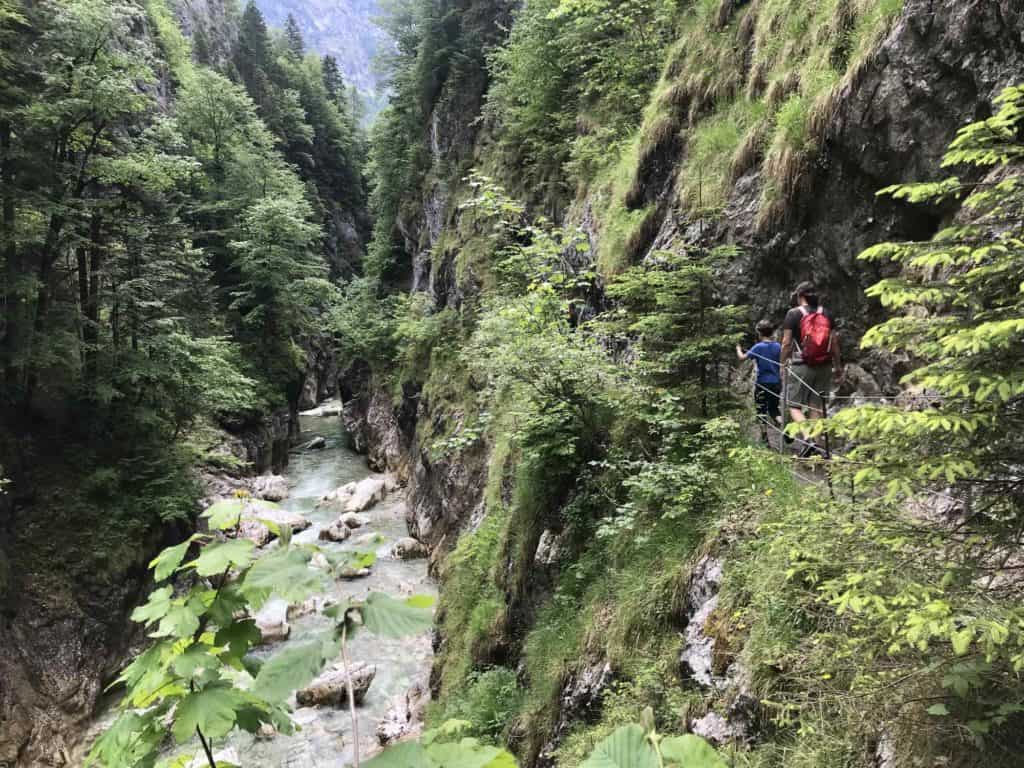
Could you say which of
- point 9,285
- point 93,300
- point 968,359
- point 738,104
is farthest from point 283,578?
point 93,300

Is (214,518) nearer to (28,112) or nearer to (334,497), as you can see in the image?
(28,112)

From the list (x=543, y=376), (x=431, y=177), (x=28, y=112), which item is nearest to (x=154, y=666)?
(x=543, y=376)

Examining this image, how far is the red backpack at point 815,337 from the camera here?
5535 mm

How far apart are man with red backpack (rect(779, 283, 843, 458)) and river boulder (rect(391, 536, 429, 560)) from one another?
1177 centimetres

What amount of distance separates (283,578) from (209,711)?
45 centimetres

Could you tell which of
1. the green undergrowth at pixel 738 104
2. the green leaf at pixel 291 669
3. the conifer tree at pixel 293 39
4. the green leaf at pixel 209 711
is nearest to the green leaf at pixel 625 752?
the green leaf at pixel 291 669

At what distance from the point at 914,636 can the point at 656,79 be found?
1126 cm

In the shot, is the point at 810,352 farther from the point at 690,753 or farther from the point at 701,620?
the point at 690,753

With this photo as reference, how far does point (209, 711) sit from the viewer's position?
149 cm

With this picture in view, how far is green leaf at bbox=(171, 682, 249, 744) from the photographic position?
1430mm

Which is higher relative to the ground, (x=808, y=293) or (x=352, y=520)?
(x=808, y=293)

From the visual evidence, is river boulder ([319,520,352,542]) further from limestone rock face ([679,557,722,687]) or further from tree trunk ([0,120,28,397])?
limestone rock face ([679,557,722,687])

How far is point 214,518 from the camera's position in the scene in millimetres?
1684

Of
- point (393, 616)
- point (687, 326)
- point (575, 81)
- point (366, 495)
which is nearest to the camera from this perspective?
point (393, 616)
